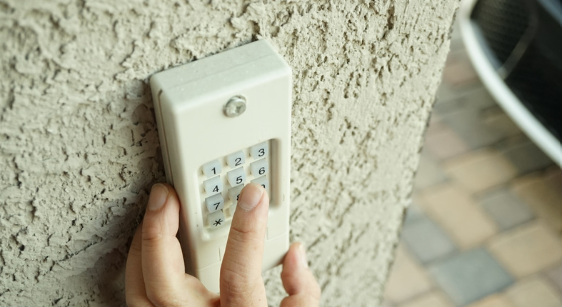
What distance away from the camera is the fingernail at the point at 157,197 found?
41 cm

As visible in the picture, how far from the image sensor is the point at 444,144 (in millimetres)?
1576

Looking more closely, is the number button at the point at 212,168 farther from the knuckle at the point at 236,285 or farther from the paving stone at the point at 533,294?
the paving stone at the point at 533,294

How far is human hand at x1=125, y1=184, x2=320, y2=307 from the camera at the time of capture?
1.35 ft

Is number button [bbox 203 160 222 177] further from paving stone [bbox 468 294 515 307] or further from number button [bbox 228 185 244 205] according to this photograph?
paving stone [bbox 468 294 515 307]

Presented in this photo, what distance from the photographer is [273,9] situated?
39 centimetres

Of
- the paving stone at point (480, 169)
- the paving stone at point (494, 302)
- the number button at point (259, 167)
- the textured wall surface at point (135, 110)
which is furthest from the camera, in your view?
the paving stone at point (480, 169)

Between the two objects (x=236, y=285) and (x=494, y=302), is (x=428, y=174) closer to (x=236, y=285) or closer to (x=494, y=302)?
(x=494, y=302)

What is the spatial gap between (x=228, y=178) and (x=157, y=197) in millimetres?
58

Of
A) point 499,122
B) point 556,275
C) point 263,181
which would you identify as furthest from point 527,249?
point 263,181

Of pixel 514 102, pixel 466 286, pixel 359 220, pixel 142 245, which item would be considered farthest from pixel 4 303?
pixel 514 102

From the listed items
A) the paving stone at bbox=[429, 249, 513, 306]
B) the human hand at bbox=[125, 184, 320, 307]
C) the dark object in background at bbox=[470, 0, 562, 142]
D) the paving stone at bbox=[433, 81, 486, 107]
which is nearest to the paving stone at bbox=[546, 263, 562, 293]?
the paving stone at bbox=[429, 249, 513, 306]

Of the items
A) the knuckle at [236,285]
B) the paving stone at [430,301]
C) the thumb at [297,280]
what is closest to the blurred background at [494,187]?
the paving stone at [430,301]

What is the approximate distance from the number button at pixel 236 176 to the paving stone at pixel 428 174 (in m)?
1.12

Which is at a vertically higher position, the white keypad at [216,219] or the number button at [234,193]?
the number button at [234,193]
